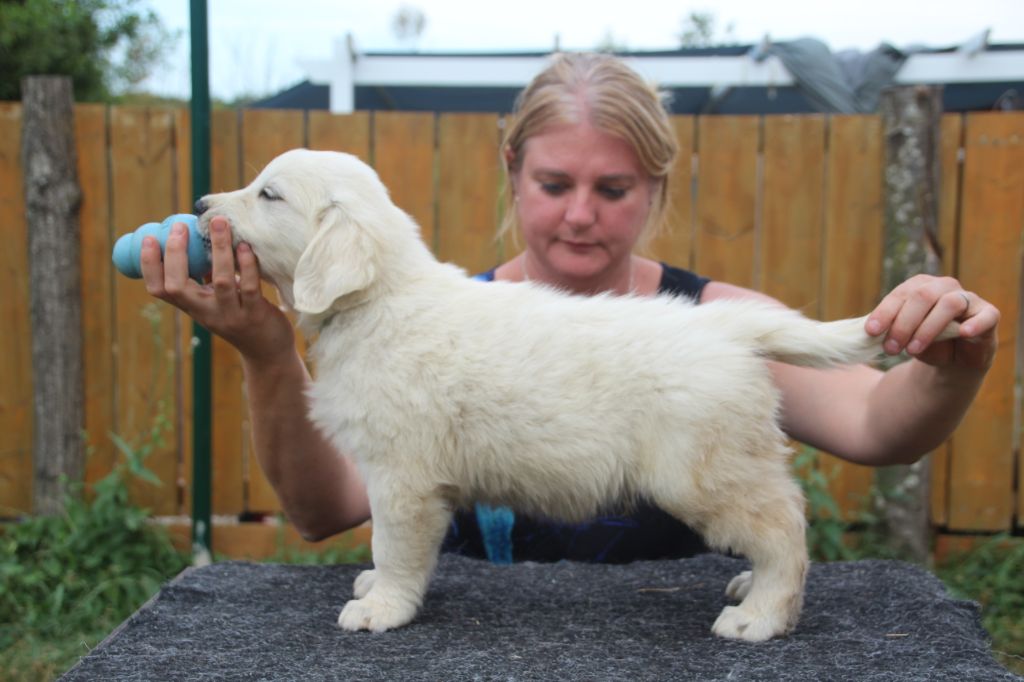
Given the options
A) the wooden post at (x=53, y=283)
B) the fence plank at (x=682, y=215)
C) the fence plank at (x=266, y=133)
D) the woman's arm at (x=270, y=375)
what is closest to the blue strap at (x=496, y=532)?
the woman's arm at (x=270, y=375)

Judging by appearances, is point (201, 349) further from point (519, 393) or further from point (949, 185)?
point (949, 185)

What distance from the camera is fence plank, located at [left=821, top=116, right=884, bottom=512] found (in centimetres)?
558

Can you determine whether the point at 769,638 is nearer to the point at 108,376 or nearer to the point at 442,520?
the point at 442,520

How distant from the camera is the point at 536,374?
7.55 feet

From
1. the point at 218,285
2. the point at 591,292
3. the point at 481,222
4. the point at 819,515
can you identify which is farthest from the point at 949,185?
the point at 218,285

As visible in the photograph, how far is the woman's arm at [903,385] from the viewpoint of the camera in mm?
2287

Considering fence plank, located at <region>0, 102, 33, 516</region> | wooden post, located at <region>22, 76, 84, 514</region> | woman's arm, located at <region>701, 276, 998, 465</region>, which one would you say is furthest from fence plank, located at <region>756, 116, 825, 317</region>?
fence plank, located at <region>0, 102, 33, 516</region>

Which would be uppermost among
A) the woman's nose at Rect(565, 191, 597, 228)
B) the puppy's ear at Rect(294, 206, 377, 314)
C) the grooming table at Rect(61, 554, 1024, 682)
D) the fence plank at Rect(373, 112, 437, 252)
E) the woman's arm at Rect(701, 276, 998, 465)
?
the fence plank at Rect(373, 112, 437, 252)

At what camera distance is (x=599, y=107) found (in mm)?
3352

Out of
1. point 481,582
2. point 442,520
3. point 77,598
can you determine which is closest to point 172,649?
point 442,520

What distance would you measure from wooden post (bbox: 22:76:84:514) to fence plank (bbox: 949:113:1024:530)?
5.34 m

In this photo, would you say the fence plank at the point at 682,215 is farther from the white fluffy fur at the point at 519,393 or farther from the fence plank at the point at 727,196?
the white fluffy fur at the point at 519,393

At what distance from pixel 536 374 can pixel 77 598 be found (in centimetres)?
401

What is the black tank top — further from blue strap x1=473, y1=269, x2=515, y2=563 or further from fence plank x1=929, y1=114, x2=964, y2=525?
fence plank x1=929, y1=114, x2=964, y2=525
